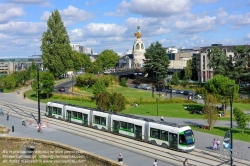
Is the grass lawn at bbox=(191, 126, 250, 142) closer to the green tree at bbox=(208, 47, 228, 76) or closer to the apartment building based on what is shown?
the green tree at bbox=(208, 47, 228, 76)

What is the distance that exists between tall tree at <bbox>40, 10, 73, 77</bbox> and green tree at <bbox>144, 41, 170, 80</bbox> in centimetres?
2322

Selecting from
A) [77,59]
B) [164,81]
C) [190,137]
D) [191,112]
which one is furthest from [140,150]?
[77,59]

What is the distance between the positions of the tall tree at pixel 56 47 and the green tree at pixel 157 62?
914 inches

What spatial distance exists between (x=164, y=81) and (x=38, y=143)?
213 feet

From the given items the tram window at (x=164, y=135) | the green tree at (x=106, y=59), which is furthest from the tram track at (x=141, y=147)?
the green tree at (x=106, y=59)

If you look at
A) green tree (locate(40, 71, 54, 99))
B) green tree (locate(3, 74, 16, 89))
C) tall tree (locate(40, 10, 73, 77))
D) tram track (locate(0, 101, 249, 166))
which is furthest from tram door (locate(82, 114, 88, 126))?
green tree (locate(3, 74, 16, 89))

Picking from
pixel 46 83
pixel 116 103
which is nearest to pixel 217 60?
pixel 46 83

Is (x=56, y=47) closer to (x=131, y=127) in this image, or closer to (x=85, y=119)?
(x=85, y=119)

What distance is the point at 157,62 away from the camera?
87.3 metres

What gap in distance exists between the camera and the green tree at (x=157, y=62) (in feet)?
285

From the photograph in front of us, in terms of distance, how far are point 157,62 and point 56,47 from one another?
92.4 feet

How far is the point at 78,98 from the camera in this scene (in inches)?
2296

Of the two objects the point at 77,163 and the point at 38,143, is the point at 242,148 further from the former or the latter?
the point at 38,143

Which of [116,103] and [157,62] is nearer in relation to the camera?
[116,103]
